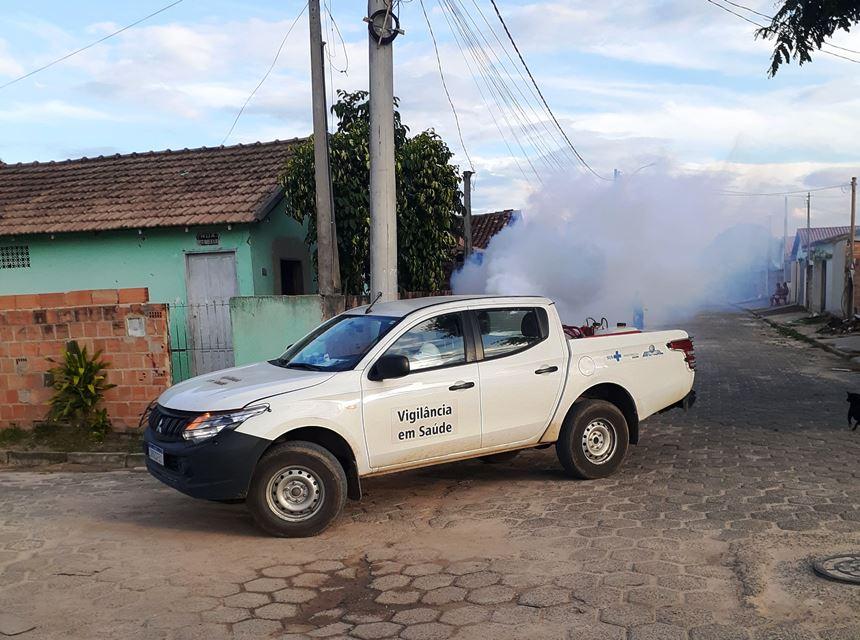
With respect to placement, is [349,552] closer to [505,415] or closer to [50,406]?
[505,415]

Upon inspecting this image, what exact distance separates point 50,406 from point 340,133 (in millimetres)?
6763

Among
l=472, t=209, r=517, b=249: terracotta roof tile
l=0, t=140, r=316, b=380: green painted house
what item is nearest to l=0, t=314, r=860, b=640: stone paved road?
l=0, t=140, r=316, b=380: green painted house

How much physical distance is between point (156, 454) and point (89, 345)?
181 inches

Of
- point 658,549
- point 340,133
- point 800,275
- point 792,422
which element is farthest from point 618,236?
point 800,275

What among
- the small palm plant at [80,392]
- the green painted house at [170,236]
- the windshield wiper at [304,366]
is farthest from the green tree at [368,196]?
the windshield wiper at [304,366]

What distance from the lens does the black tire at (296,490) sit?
18.9ft

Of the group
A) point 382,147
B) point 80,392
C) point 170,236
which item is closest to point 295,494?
point 382,147

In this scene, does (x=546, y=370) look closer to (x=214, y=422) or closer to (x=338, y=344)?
(x=338, y=344)

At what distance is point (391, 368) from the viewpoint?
6.12 m

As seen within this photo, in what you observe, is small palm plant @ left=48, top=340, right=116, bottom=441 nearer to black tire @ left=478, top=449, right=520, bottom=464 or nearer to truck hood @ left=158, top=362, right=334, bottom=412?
truck hood @ left=158, top=362, right=334, bottom=412

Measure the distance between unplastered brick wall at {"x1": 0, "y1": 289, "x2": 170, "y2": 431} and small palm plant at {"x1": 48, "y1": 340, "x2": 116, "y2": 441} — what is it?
118 millimetres

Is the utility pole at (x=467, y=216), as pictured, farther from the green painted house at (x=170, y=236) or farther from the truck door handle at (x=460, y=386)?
the truck door handle at (x=460, y=386)

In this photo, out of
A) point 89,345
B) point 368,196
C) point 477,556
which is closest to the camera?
point 477,556

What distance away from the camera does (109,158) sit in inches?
687
